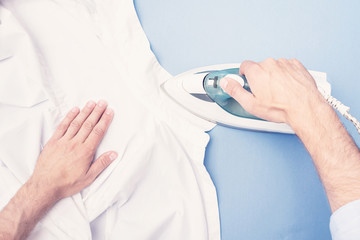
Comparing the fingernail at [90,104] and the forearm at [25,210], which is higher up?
the fingernail at [90,104]

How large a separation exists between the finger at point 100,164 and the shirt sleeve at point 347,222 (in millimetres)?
596

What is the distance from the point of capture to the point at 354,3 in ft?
3.33

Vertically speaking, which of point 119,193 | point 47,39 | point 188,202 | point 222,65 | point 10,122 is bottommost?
point 188,202

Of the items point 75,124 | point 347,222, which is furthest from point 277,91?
point 75,124

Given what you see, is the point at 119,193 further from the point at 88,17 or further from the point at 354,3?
the point at 354,3

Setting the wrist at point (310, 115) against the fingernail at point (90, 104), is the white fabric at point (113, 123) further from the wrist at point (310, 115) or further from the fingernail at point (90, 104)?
the wrist at point (310, 115)

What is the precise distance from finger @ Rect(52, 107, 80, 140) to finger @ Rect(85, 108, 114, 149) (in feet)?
0.25

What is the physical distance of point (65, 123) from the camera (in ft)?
2.84

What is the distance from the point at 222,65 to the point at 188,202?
470mm

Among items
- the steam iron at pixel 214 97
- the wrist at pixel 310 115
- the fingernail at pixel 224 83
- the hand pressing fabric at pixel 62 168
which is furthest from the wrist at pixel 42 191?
the wrist at pixel 310 115

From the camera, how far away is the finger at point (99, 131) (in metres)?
0.85

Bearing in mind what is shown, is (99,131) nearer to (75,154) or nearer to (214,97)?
(75,154)

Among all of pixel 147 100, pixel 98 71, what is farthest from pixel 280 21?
pixel 98 71

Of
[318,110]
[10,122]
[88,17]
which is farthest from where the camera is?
[88,17]
